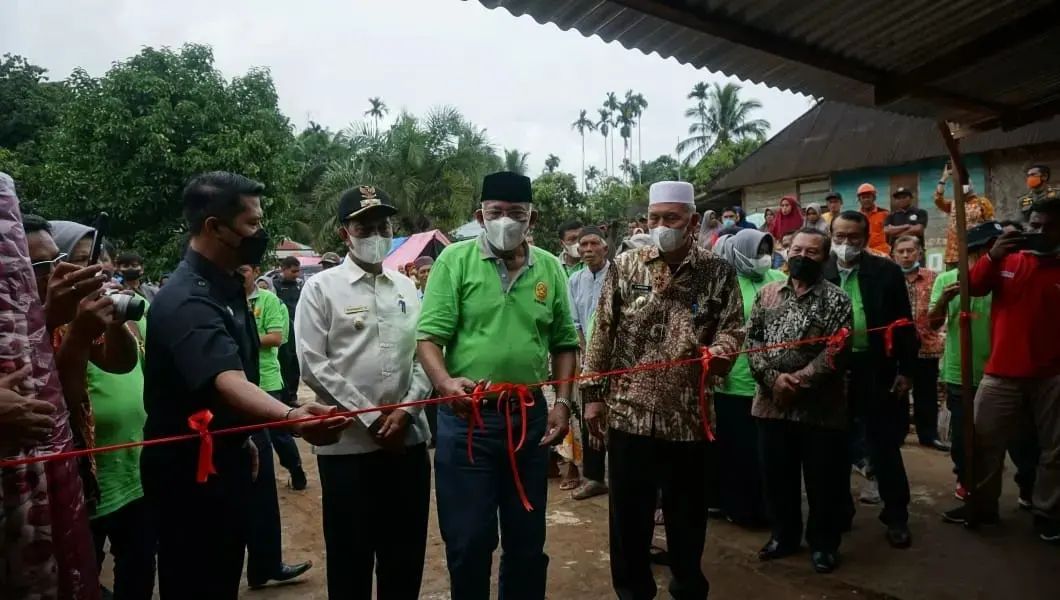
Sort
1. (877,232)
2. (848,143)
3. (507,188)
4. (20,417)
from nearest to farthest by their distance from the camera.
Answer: (20,417) < (507,188) < (877,232) < (848,143)

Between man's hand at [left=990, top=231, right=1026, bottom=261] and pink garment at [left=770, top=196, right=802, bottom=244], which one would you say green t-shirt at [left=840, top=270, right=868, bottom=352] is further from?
pink garment at [left=770, top=196, right=802, bottom=244]

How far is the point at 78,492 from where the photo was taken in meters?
2.06

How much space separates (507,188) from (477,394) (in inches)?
37.4

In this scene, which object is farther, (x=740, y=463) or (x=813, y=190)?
(x=813, y=190)

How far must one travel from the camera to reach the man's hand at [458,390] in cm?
280

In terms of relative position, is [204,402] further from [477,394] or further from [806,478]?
[806,478]

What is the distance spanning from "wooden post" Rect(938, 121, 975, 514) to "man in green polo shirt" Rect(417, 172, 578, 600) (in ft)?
10.1

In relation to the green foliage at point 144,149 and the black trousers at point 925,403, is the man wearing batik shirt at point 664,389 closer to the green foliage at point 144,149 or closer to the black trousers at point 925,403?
the black trousers at point 925,403

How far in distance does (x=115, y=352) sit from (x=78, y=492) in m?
0.74

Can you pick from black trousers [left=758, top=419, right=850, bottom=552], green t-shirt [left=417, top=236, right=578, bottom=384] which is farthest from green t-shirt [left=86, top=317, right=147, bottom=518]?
black trousers [left=758, top=419, right=850, bottom=552]

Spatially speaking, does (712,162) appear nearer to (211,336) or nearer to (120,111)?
(120,111)

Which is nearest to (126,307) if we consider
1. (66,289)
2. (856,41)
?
(66,289)

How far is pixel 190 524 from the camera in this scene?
233 cm

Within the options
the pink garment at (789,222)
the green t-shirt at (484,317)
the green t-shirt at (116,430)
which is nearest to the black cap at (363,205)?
the green t-shirt at (484,317)
